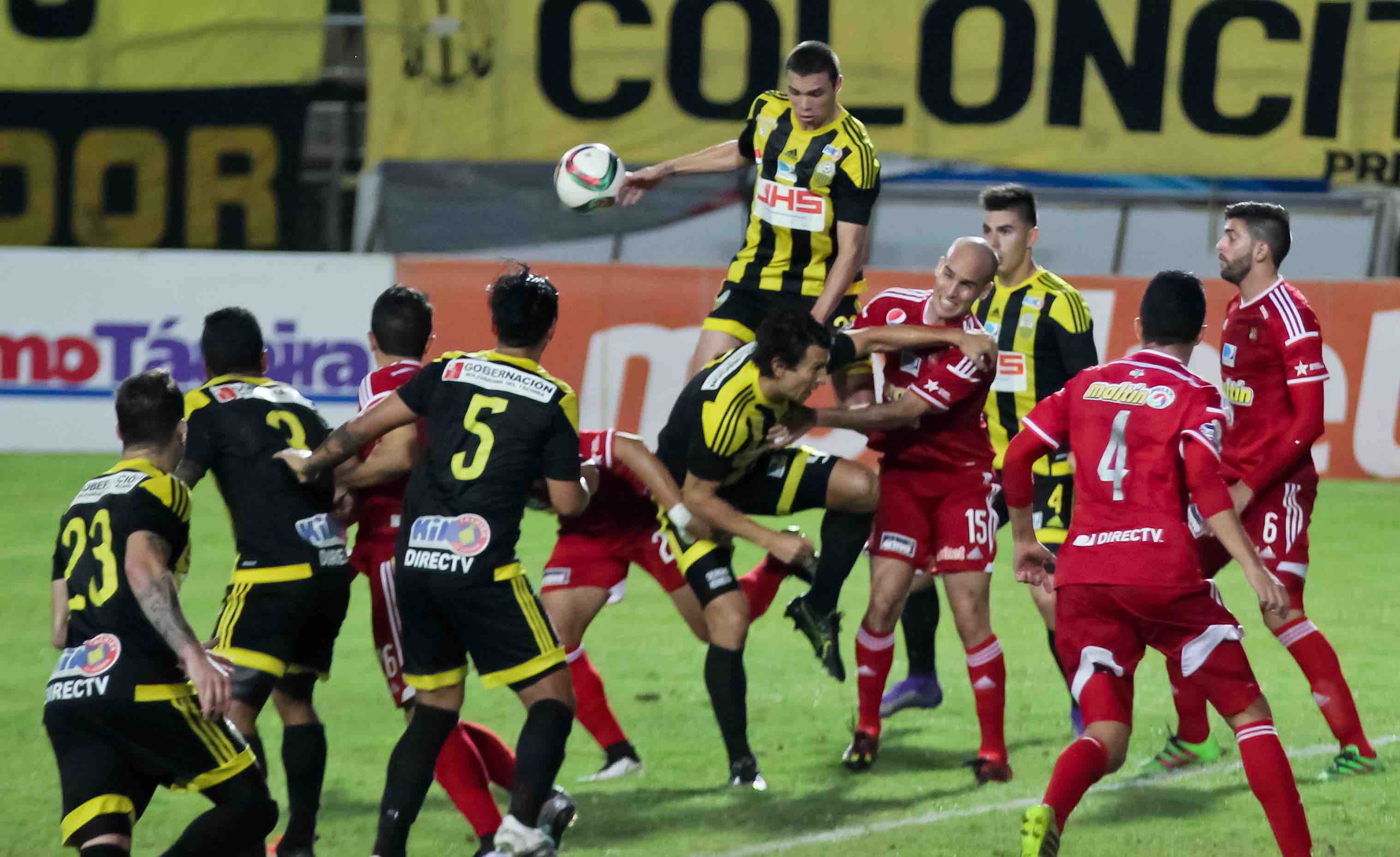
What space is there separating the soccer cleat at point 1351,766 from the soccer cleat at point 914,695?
72.9 inches

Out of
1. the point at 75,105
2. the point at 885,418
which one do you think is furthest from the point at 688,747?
the point at 75,105

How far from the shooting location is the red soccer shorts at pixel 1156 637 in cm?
534

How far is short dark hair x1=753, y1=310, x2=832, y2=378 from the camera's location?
629 centimetres

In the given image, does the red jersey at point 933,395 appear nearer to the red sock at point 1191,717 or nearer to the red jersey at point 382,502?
the red sock at point 1191,717

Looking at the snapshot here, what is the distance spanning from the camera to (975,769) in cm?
674

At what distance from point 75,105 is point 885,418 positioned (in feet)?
36.7

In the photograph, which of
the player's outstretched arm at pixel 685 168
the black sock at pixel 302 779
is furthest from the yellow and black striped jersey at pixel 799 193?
the black sock at pixel 302 779

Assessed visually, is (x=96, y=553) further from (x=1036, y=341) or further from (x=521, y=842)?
(x=1036, y=341)

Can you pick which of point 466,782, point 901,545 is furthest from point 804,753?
point 466,782

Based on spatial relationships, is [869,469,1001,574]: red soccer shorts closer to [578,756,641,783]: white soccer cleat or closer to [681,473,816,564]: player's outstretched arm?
[681,473,816,564]: player's outstretched arm

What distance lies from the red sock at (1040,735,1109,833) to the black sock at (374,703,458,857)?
191 centimetres

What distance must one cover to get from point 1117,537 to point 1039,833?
Result: 0.98m

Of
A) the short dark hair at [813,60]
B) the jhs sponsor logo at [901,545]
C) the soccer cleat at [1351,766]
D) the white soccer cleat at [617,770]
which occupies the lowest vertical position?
the white soccer cleat at [617,770]

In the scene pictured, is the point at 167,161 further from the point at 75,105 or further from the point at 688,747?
the point at 688,747
